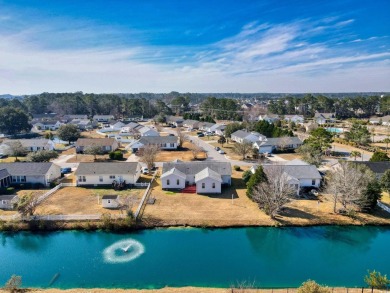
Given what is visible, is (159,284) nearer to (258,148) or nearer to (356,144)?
(258,148)

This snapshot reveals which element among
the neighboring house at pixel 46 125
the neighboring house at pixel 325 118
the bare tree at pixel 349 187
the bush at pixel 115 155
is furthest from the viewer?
the neighboring house at pixel 325 118

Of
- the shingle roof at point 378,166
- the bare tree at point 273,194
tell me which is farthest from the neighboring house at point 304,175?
the shingle roof at point 378,166

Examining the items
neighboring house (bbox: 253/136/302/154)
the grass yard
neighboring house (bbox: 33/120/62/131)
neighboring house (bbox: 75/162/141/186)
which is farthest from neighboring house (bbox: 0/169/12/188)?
neighboring house (bbox: 33/120/62/131)

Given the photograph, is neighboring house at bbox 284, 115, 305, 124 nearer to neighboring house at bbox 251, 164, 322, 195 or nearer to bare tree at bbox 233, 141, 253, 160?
bare tree at bbox 233, 141, 253, 160

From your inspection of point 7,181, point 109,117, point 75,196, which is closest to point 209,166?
point 75,196

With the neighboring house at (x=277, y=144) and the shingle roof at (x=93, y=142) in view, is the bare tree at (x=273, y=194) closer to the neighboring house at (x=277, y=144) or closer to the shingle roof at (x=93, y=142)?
the neighboring house at (x=277, y=144)

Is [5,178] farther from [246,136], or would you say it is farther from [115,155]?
[246,136]
